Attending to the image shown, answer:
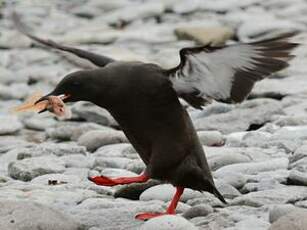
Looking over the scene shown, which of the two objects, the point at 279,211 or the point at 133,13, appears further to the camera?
the point at 133,13

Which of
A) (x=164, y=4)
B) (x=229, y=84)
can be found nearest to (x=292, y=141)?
(x=229, y=84)

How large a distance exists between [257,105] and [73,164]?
213 cm

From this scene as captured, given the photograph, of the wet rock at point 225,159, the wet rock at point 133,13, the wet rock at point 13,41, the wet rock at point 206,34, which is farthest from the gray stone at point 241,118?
the wet rock at point 133,13

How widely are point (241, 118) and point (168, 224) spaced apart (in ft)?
11.1

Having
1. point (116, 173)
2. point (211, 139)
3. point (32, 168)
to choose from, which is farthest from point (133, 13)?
point (116, 173)

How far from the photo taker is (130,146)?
6965mm

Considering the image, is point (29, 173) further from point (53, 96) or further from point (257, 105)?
point (257, 105)

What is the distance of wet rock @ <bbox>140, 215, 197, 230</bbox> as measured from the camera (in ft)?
14.8

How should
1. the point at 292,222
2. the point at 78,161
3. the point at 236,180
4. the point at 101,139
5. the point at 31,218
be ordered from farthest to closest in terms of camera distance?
the point at 101,139, the point at 78,161, the point at 236,180, the point at 31,218, the point at 292,222

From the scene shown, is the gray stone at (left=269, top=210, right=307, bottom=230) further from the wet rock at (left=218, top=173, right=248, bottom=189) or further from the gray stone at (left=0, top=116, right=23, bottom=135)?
the gray stone at (left=0, top=116, right=23, bottom=135)

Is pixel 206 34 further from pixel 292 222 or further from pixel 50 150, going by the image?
pixel 292 222

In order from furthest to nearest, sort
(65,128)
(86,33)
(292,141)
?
(86,33) → (65,128) → (292,141)

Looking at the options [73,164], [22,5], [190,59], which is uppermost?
[190,59]

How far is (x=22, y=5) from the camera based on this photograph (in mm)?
13898
